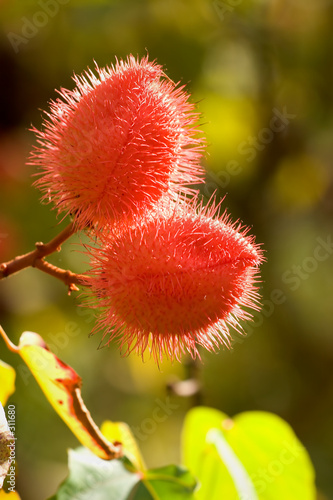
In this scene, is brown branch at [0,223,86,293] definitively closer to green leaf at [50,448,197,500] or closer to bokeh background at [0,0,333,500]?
green leaf at [50,448,197,500]

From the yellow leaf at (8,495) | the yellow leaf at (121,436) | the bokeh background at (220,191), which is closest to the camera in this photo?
the yellow leaf at (8,495)

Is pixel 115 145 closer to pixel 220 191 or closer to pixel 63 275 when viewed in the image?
pixel 63 275

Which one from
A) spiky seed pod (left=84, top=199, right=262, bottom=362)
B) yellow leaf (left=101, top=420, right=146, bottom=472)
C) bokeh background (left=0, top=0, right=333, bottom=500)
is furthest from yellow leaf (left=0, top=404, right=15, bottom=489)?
bokeh background (left=0, top=0, right=333, bottom=500)

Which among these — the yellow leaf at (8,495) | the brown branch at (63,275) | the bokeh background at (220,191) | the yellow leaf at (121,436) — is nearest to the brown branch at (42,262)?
the brown branch at (63,275)

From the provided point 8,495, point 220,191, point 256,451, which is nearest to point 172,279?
point 8,495

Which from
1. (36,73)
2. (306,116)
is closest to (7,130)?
(36,73)

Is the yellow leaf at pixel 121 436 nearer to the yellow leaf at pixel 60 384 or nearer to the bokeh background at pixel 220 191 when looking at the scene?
the yellow leaf at pixel 60 384
